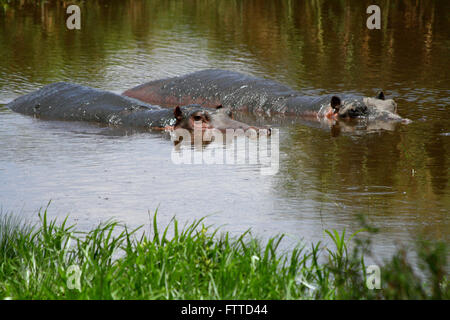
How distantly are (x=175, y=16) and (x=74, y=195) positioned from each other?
43.6 feet

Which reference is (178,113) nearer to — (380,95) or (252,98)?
(252,98)

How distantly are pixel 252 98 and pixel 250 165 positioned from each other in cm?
353

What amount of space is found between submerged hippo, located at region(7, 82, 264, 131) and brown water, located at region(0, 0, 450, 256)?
28 centimetres

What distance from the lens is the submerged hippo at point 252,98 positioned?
Answer: 9.82m

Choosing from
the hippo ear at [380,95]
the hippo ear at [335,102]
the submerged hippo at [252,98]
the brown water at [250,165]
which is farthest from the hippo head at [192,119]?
the hippo ear at [380,95]

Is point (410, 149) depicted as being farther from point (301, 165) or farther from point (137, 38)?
point (137, 38)

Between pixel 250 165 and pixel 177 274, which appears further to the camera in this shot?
pixel 250 165

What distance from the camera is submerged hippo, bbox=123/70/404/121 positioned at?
9820 millimetres

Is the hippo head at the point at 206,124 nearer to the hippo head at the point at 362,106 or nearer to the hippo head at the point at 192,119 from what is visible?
the hippo head at the point at 192,119

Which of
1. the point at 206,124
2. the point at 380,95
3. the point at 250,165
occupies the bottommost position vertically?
the point at 250,165

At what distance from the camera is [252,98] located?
35.3 feet

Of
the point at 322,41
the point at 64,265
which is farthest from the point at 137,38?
the point at 64,265

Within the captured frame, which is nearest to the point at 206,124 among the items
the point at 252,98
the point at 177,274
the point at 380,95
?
the point at 252,98

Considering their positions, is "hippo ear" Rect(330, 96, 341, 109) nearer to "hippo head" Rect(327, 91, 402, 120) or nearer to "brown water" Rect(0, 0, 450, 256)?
"hippo head" Rect(327, 91, 402, 120)
